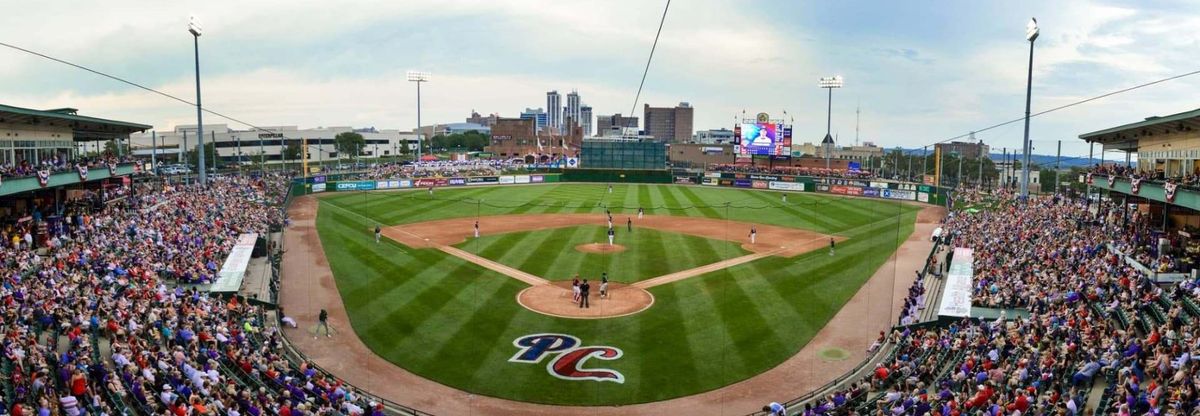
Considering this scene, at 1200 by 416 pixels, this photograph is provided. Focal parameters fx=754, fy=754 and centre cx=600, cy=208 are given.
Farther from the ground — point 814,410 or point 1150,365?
point 1150,365

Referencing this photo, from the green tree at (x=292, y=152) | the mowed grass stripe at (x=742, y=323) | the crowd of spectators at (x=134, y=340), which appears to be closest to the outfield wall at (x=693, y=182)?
the crowd of spectators at (x=134, y=340)

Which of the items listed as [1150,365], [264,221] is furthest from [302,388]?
[264,221]

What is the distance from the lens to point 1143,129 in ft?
108

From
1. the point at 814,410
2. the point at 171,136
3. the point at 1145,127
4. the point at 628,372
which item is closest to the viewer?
the point at 814,410

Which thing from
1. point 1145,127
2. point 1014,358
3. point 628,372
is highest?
point 1145,127

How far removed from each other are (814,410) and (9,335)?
1876cm

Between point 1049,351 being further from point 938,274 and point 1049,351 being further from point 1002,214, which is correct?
point 1002,214

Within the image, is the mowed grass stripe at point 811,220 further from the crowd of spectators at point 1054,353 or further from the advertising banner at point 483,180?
the advertising banner at point 483,180

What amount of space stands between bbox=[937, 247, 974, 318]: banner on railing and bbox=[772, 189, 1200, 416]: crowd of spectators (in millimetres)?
404

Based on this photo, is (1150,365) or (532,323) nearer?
(1150,365)

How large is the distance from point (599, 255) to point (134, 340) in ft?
77.0

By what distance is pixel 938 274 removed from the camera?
1309 inches

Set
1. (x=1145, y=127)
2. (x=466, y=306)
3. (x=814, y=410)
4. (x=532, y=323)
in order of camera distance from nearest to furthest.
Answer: (x=814, y=410) < (x=532, y=323) < (x=466, y=306) < (x=1145, y=127)

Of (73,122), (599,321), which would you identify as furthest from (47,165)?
(599,321)
